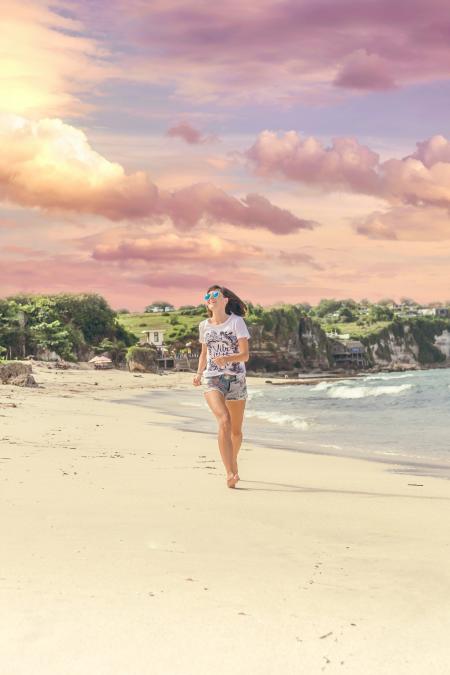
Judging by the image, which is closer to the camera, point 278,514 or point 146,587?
point 146,587

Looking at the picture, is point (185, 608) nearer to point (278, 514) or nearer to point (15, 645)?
point (15, 645)

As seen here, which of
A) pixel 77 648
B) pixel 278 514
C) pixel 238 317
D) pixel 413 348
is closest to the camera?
pixel 77 648

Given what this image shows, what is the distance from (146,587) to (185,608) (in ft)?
1.23

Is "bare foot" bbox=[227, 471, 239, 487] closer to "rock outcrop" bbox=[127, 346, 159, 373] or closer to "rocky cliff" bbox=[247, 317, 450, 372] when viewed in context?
"rock outcrop" bbox=[127, 346, 159, 373]

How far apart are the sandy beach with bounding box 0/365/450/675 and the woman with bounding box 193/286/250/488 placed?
0.69 metres

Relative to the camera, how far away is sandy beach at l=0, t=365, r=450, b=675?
3089 mm

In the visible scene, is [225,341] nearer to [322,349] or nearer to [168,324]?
[168,324]

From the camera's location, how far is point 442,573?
4.38 metres

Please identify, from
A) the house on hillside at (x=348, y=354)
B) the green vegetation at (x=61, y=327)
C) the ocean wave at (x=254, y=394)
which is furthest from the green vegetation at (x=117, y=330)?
the ocean wave at (x=254, y=394)

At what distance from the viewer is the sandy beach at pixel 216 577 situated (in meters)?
A: 3.09

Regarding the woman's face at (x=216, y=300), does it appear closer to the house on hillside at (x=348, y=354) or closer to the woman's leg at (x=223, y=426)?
the woman's leg at (x=223, y=426)

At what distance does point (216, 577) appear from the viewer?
4109 mm

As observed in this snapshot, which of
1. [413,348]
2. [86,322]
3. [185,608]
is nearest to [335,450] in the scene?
[185,608]

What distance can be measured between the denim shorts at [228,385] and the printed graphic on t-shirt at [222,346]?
0.08 m
